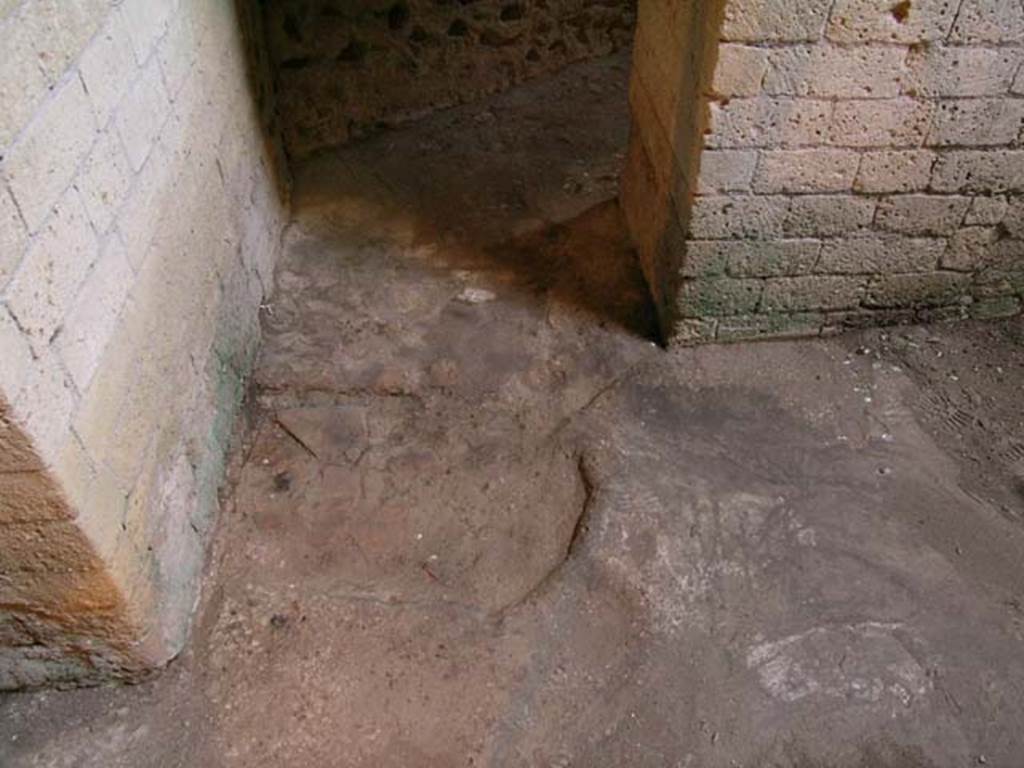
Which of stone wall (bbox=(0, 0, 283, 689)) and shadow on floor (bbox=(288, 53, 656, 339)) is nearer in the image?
stone wall (bbox=(0, 0, 283, 689))

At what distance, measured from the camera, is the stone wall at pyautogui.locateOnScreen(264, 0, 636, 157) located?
437cm

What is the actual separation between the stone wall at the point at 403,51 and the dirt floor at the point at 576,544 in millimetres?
1021

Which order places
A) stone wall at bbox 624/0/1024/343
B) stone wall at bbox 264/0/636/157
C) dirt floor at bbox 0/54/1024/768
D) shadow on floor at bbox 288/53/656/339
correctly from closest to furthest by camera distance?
dirt floor at bbox 0/54/1024/768
stone wall at bbox 624/0/1024/343
shadow on floor at bbox 288/53/656/339
stone wall at bbox 264/0/636/157

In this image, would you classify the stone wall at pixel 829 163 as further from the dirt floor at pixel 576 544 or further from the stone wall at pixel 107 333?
the stone wall at pixel 107 333

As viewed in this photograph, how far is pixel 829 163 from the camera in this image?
294 cm

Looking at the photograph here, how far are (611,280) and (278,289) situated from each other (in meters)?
1.54

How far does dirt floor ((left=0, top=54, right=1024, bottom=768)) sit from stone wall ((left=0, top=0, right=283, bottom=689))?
242 mm

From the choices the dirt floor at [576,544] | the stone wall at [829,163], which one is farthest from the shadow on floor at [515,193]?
the stone wall at [829,163]

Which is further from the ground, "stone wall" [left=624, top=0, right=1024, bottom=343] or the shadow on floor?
"stone wall" [left=624, top=0, right=1024, bottom=343]

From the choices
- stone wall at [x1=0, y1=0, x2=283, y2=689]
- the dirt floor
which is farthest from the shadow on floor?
stone wall at [x1=0, y1=0, x2=283, y2=689]

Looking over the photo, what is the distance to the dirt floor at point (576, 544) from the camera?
227 centimetres

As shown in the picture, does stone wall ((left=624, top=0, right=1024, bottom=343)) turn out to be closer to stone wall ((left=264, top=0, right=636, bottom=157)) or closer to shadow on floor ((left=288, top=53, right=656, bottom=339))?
shadow on floor ((left=288, top=53, right=656, bottom=339))

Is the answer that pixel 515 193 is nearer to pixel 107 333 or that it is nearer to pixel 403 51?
pixel 403 51

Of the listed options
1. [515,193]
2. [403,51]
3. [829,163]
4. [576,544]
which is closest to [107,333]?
[576,544]
